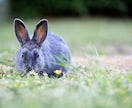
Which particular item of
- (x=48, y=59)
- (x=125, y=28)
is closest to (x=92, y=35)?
(x=125, y=28)

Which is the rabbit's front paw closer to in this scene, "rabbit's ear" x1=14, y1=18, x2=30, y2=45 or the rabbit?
the rabbit

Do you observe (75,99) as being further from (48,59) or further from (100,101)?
(48,59)

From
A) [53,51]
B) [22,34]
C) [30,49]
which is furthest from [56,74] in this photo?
[22,34]

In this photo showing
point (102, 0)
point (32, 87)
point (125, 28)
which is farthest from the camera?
point (102, 0)

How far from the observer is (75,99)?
4.55m

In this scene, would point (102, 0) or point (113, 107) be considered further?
point (102, 0)

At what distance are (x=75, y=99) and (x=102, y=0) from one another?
21.4m

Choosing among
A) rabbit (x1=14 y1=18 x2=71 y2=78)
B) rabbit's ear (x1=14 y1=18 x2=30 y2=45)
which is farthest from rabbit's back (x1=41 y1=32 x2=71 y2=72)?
rabbit's ear (x1=14 y1=18 x2=30 y2=45)

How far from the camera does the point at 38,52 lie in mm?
7117

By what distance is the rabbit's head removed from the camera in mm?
6941

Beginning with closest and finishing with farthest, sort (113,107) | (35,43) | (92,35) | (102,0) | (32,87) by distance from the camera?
(113,107) < (32,87) < (35,43) < (92,35) < (102,0)

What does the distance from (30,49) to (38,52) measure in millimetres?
134

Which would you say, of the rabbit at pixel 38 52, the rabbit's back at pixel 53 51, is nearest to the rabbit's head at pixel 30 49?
the rabbit at pixel 38 52

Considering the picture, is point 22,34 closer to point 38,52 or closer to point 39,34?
point 39,34
